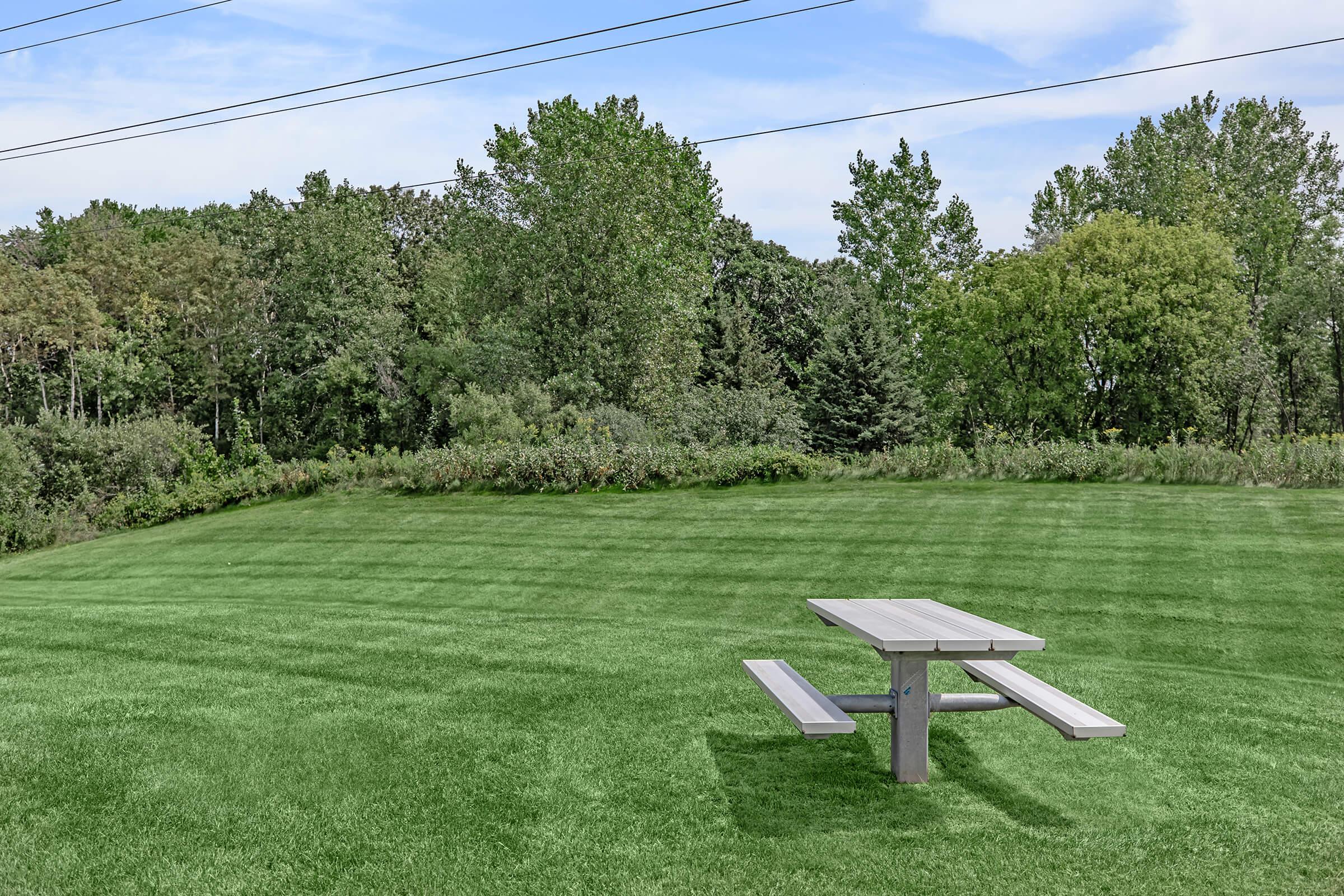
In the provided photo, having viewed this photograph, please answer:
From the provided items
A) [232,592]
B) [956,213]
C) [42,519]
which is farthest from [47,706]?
[956,213]

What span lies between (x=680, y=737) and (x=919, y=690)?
1324mm

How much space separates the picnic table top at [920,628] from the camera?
158 inches

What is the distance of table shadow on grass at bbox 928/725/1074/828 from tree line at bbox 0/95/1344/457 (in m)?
13.9

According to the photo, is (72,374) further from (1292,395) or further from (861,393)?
(1292,395)

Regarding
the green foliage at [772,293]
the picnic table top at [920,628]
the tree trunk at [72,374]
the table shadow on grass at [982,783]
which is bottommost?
the table shadow on grass at [982,783]

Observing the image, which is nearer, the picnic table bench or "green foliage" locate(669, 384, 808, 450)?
the picnic table bench

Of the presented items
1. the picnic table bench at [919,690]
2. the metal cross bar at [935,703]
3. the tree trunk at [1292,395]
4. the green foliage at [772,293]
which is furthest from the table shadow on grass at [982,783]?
the green foliage at [772,293]

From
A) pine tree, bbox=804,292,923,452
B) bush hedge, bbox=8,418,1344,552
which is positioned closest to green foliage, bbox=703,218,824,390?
pine tree, bbox=804,292,923,452

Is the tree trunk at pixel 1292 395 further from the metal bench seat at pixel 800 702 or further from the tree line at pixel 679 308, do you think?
the metal bench seat at pixel 800 702

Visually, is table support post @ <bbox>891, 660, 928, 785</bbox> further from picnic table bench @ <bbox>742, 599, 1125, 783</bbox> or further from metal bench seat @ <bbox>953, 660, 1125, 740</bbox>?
metal bench seat @ <bbox>953, 660, 1125, 740</bbox>

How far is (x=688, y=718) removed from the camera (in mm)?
5352

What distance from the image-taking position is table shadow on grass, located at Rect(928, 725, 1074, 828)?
4.11 metres

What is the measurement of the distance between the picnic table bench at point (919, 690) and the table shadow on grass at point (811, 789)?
0.20 meters

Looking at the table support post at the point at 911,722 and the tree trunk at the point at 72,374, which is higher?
the tree trunk at the point at 72,374
